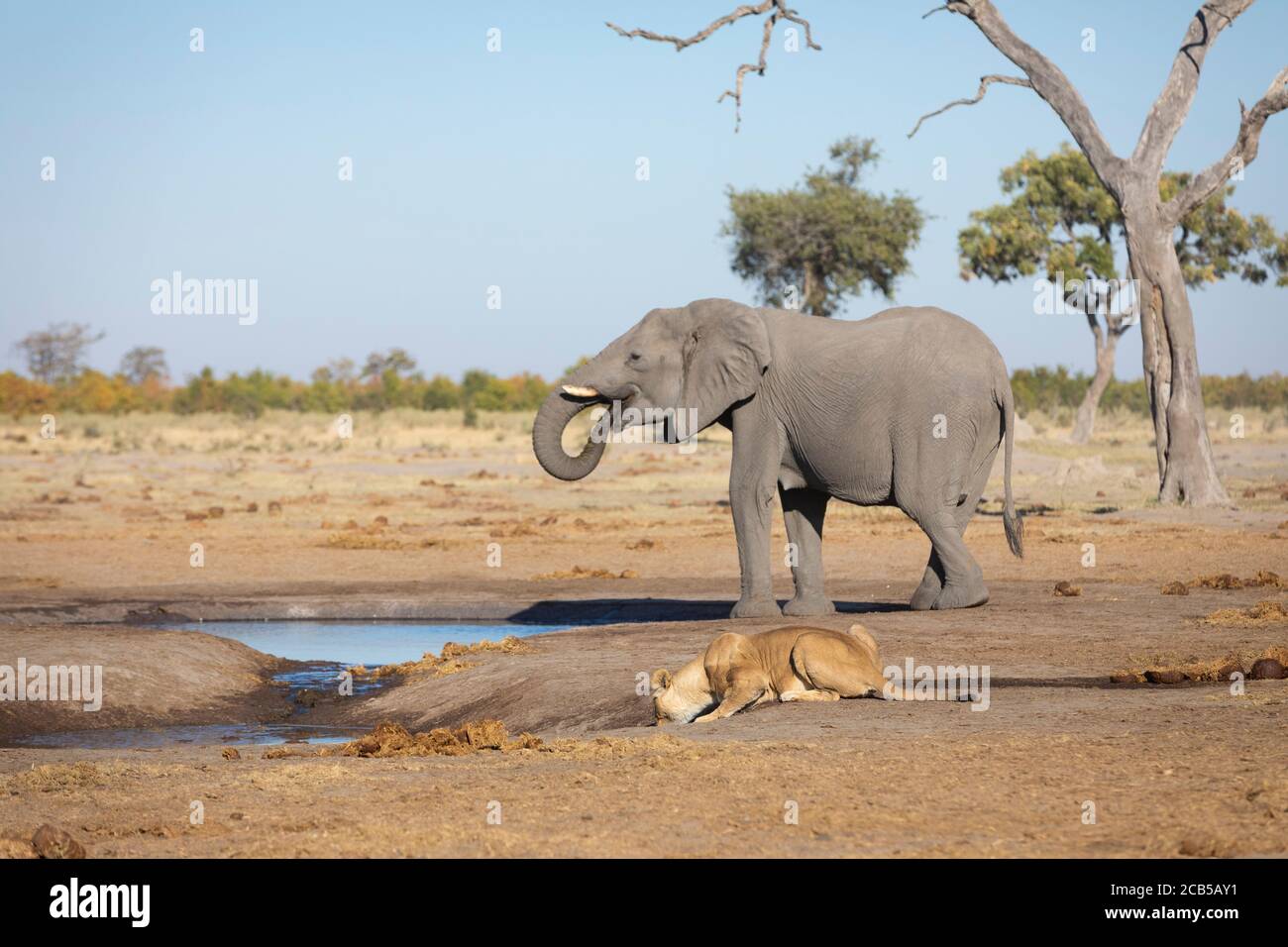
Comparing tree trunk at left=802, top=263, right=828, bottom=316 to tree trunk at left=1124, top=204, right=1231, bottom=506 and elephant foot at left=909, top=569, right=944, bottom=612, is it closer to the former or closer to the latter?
tree trunk at left=1124, top=204, right=1231, bottom=506

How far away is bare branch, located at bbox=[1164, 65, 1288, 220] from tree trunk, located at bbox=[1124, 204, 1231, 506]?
0.45 m

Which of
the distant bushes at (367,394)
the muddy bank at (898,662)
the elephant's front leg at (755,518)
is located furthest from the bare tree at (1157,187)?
the distant bushes at (367,394)

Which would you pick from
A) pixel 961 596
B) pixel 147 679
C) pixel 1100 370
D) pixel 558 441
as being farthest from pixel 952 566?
pixel 1100 370

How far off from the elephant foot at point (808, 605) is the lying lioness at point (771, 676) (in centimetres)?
452

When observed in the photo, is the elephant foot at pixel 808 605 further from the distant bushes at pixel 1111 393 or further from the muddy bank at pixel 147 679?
the distant bushes at pixel 1111 393

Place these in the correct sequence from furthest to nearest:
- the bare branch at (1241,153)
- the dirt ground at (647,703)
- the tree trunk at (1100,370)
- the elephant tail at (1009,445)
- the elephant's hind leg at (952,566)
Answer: the tree trunk at (1100,370), the bare branch at (1241,153), the elephant tail at (1009,445), the elephant's hind leg at (952,566), the dirt ground at (647,703)

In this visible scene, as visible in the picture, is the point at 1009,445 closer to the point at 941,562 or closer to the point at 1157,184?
the point at 941,562

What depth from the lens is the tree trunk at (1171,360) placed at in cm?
2692

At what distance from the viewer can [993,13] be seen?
86.8ft

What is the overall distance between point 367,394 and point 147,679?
84295 mm

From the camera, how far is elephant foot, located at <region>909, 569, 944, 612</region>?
15633mm

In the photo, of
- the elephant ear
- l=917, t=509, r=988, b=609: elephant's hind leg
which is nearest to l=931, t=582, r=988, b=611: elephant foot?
l=917, t=509, r=988, b=609: elephant's hind leg

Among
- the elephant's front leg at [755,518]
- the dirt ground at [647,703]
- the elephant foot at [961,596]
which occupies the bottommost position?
the dirt ground at [647,703]
